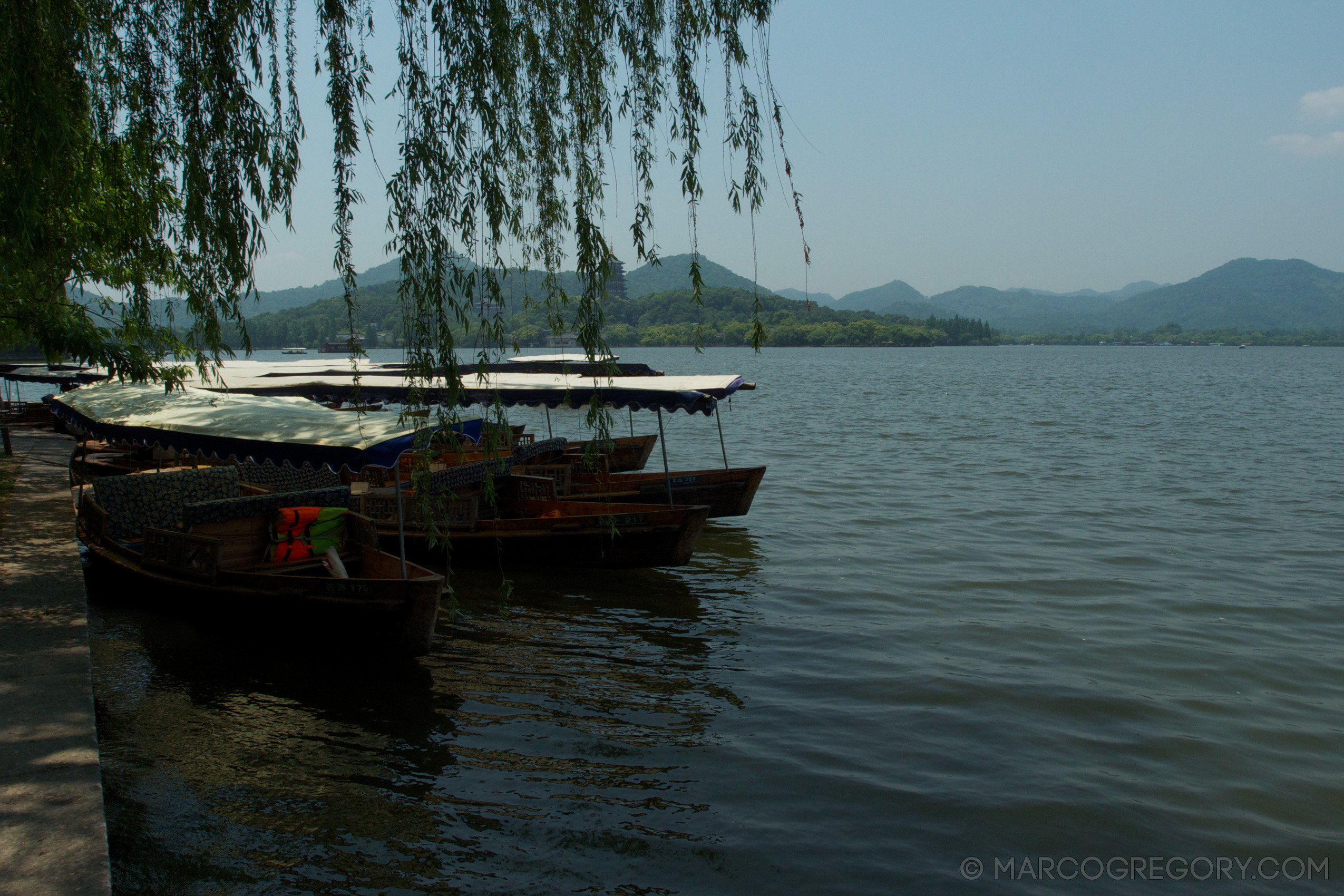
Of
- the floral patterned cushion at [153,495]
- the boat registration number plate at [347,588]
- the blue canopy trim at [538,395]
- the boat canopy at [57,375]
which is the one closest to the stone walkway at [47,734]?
the floral patterned cushion at [153,495]

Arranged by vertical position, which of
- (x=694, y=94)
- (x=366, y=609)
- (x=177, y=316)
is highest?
(x=694, y=94)

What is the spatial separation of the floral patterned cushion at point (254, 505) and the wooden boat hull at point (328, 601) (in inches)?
24.6

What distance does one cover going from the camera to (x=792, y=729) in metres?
7.36

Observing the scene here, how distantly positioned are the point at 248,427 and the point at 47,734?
4931 mm

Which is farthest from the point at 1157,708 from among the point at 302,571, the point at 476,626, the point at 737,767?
the point at 302,571

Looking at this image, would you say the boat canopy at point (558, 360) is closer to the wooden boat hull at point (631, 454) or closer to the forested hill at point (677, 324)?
the forested hill at point (677, 324)

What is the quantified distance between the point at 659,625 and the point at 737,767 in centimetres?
360

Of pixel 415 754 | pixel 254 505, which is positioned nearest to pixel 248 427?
pixel 254 505

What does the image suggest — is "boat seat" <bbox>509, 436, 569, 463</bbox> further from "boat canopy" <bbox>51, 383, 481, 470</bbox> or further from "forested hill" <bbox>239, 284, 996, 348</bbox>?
"boat canopy" <bbox>51, 383, 481, 470</bbox>

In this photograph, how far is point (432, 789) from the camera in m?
6.27

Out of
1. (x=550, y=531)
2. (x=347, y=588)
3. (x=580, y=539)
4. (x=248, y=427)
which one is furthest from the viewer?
(x=550, y=531)

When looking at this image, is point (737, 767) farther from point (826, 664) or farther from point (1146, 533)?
point (1146, 533)

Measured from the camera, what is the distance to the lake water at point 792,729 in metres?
5.54

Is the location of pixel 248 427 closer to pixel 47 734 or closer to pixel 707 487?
pixel 47 734
